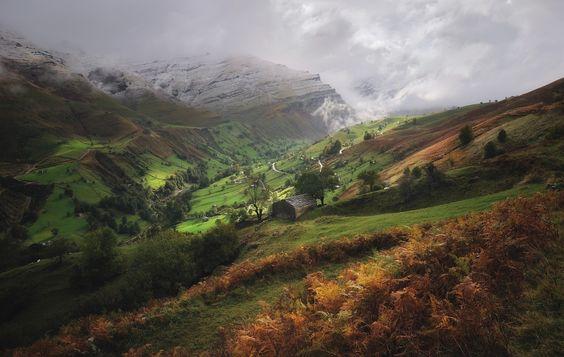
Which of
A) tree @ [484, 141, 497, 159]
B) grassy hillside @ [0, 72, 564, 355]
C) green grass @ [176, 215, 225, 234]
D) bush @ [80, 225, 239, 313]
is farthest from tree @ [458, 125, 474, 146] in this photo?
green grass @ [176, 215, 225, 234]

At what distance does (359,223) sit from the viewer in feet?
153

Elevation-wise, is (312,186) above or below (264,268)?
above

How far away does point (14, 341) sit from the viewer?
4984 centimetres

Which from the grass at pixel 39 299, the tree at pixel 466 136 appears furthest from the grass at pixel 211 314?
the tree at pixel 466 136

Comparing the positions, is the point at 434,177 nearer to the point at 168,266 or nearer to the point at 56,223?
the point at 168,266

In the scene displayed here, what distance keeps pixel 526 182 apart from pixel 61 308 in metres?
77.9

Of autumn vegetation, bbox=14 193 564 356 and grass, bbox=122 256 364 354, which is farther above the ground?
autumn vegetation, bbox=14 193 564 356

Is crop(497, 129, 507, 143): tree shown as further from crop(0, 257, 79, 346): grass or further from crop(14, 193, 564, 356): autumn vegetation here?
crop(0, 257, 79, 346): grass

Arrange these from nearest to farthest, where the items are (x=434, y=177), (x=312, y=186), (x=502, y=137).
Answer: (x=434, y=177)
(x=502, y=137)
(x=312, y=186)

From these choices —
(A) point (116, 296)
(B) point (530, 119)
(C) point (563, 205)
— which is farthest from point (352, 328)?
(B) point (530, 119)

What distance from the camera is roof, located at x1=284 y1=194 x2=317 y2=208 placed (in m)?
83.3

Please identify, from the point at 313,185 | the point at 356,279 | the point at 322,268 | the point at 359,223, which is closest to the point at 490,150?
the point at 359,223

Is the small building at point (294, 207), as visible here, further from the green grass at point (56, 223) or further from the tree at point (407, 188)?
the green grass at point (56, 223)

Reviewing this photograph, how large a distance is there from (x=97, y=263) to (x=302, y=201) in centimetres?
4847
